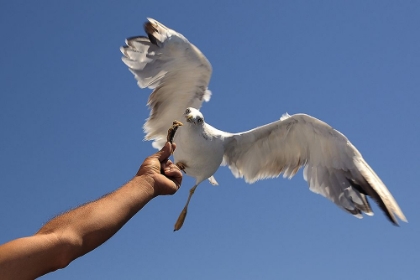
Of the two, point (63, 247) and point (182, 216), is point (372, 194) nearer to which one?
point (182, 216)

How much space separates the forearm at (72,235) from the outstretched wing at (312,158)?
258 inches

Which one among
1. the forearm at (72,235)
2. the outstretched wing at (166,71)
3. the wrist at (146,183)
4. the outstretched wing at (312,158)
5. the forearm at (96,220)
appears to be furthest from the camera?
the outstretched wing at (312,158)

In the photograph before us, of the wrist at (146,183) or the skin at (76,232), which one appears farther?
the wrist at (146,183)

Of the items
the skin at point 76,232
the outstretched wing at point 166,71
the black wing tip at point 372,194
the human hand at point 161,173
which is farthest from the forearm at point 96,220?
the outstretched wing at point 166,71

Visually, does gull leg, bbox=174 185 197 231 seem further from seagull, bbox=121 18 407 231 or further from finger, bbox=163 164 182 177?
finger, bbox=163 164 182 177

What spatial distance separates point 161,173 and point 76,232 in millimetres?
553

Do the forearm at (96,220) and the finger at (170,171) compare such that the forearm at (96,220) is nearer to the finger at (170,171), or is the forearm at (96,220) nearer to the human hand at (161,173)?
the human hand at (161,173)

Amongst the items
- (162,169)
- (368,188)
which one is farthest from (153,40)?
(162,169)

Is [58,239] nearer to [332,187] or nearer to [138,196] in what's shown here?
[138,196]

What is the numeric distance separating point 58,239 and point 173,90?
6.93m

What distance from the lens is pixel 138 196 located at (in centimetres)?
183

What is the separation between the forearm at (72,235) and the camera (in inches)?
58.3

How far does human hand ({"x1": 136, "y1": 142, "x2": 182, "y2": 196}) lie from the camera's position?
1981 millimetres

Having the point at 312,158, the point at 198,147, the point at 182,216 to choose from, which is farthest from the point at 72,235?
the point at 312,158
